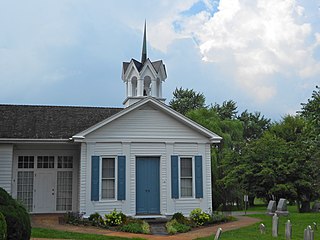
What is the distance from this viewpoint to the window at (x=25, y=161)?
1944cm

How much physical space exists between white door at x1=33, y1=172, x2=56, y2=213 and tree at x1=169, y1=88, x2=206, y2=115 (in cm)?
3420

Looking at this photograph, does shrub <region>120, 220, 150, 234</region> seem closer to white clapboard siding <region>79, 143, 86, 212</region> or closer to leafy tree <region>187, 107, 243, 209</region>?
white clapboard siding <region>79, 143, 86, 212</region>

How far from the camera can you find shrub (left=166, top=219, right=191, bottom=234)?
15098 mm

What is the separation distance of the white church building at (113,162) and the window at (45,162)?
45mm

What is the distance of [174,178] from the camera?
1866 centimetres

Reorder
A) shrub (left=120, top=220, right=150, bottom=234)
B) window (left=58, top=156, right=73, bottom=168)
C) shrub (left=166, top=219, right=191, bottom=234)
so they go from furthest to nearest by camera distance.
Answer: window (left=58, top=156, right=73, bottom=168)
shrub (left=120, top=220, right=150, bottom=234)
shrub (left=166, top=219, right=191, bottom=234)

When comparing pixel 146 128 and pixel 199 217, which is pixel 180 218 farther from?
pixel 146 128

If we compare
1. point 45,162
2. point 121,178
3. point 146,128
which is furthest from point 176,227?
point 45,162

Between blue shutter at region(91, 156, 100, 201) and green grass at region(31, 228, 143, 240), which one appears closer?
green grass at region(31, 228, 143, 240)

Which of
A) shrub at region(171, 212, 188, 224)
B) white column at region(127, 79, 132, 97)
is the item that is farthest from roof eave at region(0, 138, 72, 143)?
shrub at region(171, 212, 188, 224)

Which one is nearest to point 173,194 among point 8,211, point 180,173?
point 180,173

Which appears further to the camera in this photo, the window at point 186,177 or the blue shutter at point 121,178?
the window at point 186,177

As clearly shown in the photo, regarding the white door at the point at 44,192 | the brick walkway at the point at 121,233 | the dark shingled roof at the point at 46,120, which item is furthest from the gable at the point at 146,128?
the brick walkway at the point at 121,233

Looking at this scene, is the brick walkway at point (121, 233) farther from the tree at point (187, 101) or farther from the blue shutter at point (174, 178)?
the tree at point (187, 101)
